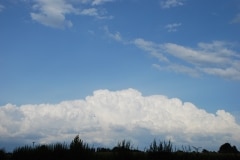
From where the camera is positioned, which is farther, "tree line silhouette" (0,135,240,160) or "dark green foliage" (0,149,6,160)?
"dark green foliage" (0,149,6,160)

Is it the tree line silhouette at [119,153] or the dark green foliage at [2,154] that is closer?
the tree line silhouette at [119,153]

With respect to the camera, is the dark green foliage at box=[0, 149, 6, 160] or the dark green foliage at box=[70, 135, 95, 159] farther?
the dark green foliage at box=[0, 149, 6, 160]

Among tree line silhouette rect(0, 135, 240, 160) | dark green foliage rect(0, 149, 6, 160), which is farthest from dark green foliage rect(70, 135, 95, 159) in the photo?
dark green foliage rect(0, 149, 6, 160)

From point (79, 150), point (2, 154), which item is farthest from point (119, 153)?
point (2, 154)

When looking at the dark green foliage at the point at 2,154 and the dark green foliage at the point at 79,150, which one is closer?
the dark green foliage at the point at 79,150

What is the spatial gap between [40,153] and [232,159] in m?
17.2

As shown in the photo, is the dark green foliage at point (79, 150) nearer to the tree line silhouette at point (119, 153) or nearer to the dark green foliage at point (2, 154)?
the tree line silhouette at point (119, 153)

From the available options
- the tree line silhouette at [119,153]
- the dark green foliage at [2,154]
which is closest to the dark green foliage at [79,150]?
the tree line silhouette at [119,153]

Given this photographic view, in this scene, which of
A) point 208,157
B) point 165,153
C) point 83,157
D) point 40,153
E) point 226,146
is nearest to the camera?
point 208,157

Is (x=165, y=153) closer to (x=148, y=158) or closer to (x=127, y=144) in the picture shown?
(x=148, y=158)

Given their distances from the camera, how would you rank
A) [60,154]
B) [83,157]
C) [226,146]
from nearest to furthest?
1. [83,157]
2. [60,154]
3. [226,146]

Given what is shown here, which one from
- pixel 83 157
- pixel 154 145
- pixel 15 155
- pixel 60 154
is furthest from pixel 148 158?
pixel 15 155

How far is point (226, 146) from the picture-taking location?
123 feet

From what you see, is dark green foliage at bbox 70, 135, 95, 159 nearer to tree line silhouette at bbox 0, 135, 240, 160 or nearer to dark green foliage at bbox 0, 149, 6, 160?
tree line silhouette at bbox 0, 135, 240, 160
